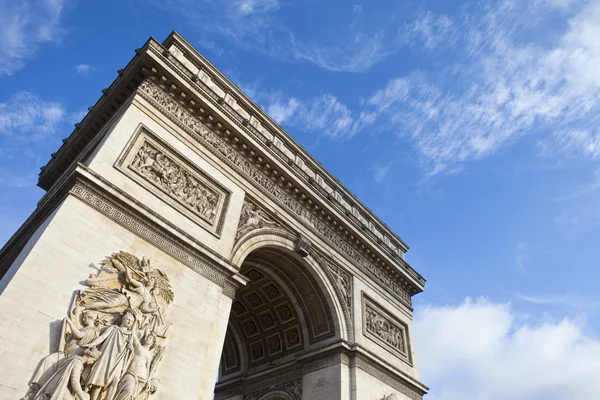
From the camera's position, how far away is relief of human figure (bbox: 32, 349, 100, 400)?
6746 millimetres

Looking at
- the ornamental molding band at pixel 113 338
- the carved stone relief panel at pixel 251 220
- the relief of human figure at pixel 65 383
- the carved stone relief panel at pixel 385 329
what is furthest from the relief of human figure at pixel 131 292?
the carved stone relief panel at pixel 385 329

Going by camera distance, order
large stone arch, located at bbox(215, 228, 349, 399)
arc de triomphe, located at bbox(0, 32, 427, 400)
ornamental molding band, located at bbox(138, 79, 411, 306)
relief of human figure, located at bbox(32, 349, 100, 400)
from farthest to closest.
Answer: large stone arch, located at bbox(215, 228, 349, 399)
ornamental molding band, located at bbox(138, 79, 411, 306)
arc de triomphe, located at bbox(0, 32, 427, 400)
relief of human figure, located at bbox(32, 349, 100, 400)

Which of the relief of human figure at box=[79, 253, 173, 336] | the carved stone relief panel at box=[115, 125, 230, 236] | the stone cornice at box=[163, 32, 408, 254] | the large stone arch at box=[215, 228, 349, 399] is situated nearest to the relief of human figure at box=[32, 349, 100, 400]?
the relief of human figure at box=[79, 253, 173, 336]

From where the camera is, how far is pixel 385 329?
16.4 meters

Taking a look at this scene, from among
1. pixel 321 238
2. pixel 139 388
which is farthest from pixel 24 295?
pixel 321 238

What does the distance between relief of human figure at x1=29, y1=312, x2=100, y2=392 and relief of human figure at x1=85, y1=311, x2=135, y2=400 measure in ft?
0.54

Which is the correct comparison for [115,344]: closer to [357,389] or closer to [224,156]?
[224,156]

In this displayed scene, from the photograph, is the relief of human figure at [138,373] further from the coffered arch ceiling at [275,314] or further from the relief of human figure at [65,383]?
the coffered arch ceiling at [275,314]

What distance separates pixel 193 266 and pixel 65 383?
155 inches

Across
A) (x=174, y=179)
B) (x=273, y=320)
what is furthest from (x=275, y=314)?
(x=174, y=179)

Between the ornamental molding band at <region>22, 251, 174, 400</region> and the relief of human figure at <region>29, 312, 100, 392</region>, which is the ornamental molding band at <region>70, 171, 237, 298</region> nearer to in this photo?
the ornamental molding band at <region>22, 251, 174, 400</region>

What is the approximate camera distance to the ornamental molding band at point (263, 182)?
479 inches

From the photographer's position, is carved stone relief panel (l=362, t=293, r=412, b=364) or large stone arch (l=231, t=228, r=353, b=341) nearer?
large stone arch (l=231, t=228, r=353, b=341)

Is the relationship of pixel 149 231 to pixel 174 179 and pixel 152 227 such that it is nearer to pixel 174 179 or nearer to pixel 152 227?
pixel 152 227
